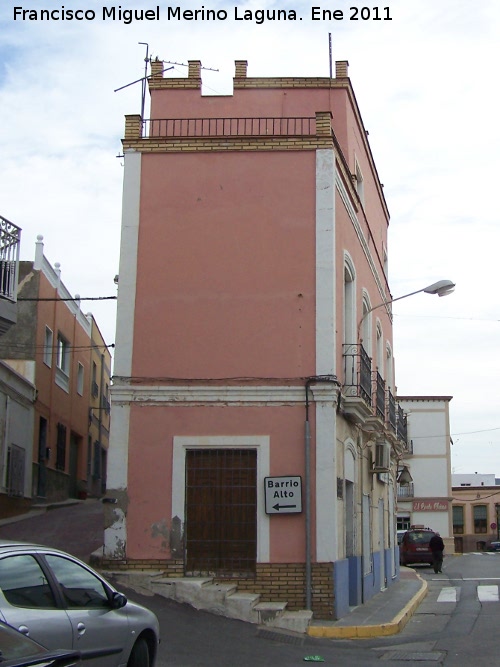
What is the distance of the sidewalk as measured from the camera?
43.1ft

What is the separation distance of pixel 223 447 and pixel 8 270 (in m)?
4.43

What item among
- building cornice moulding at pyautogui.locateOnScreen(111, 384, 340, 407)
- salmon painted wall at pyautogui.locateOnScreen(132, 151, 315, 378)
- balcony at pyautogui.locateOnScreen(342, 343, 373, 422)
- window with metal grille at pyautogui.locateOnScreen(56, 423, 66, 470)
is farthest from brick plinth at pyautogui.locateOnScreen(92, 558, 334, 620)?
window with metal grille at pyautogui.locateOnScreen(56, 423, 66, 470)

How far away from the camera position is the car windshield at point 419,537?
3419cm

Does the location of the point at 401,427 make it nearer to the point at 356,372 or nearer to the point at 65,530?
the point at 356,372

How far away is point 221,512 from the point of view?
14.4 metres

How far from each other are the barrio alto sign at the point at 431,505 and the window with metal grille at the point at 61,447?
34.4m

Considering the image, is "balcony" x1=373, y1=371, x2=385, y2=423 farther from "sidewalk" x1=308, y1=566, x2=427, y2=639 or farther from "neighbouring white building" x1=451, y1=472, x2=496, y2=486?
"neighbouring white building" x1=451, y1=472, x2=496, y2=486

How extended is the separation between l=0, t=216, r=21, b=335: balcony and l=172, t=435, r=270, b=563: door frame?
3.33 meters

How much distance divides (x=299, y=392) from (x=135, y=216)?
412 cm

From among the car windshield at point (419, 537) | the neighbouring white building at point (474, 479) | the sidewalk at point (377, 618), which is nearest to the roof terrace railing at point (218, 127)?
the sidewalk at point (377, 618)

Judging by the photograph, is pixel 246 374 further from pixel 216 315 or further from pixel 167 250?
pixel 167 250

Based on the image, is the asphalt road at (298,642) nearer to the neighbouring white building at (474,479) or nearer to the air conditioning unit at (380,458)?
the air conditioning unit at (380,458)

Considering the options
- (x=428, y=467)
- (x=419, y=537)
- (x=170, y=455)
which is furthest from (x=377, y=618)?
(x=428, y=467)

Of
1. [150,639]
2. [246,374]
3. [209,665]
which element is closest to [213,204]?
[246,374]
